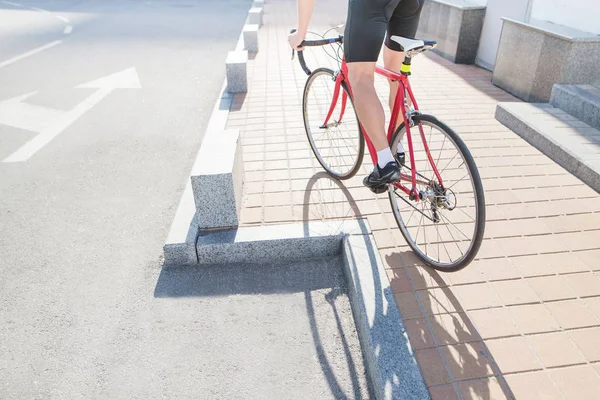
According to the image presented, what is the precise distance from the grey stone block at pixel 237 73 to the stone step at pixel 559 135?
3553 mm

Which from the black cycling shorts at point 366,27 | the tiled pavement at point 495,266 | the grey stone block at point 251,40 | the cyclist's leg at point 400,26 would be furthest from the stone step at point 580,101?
the grey stone block at point 251,40

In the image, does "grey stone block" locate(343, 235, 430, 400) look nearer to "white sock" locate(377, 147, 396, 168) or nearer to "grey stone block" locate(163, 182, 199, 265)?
"white sock" locate(377, 147, 396, 168)

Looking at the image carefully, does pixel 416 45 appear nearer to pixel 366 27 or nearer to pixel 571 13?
pixel 366 27

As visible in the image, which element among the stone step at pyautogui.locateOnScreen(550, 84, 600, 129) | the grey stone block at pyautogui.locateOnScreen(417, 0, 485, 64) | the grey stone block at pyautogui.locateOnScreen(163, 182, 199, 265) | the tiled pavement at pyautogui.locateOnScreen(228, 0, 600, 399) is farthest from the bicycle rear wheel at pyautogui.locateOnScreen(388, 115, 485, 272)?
the grey stone block at pyautogui.locateOnScreen(417, 0, 485, 64)

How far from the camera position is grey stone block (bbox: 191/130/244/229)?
329 centimetres

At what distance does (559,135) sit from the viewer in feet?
15.0

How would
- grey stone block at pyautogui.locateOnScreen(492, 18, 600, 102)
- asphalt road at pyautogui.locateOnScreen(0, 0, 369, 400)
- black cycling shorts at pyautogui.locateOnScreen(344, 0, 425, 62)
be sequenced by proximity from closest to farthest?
1. asphalt road at pyautogui.locateOnScreen(0, 0, 369, 400)
2. black cycling shorts at pyautogui.locateOnScreen(344, 0, 425, 62)
3. grey stone block at pyautogui.locateOnScreen(492, 18, 600, 102)

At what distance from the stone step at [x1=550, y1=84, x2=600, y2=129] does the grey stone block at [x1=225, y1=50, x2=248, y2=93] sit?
13.5 ft

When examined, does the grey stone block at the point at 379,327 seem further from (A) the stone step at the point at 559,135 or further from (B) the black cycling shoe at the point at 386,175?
(A) the stone step at the point at 559,135

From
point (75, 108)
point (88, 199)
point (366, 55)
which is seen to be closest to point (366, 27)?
point (366, 55)

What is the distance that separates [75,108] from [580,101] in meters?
6.52

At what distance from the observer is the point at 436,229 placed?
3389 mm

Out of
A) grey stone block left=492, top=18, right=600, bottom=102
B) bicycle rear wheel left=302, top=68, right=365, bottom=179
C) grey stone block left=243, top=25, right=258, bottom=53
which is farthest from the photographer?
grey stone block left=243, top=25, right=258, bottom=53

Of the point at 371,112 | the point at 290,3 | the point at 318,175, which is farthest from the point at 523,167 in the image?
the point at 290,3
